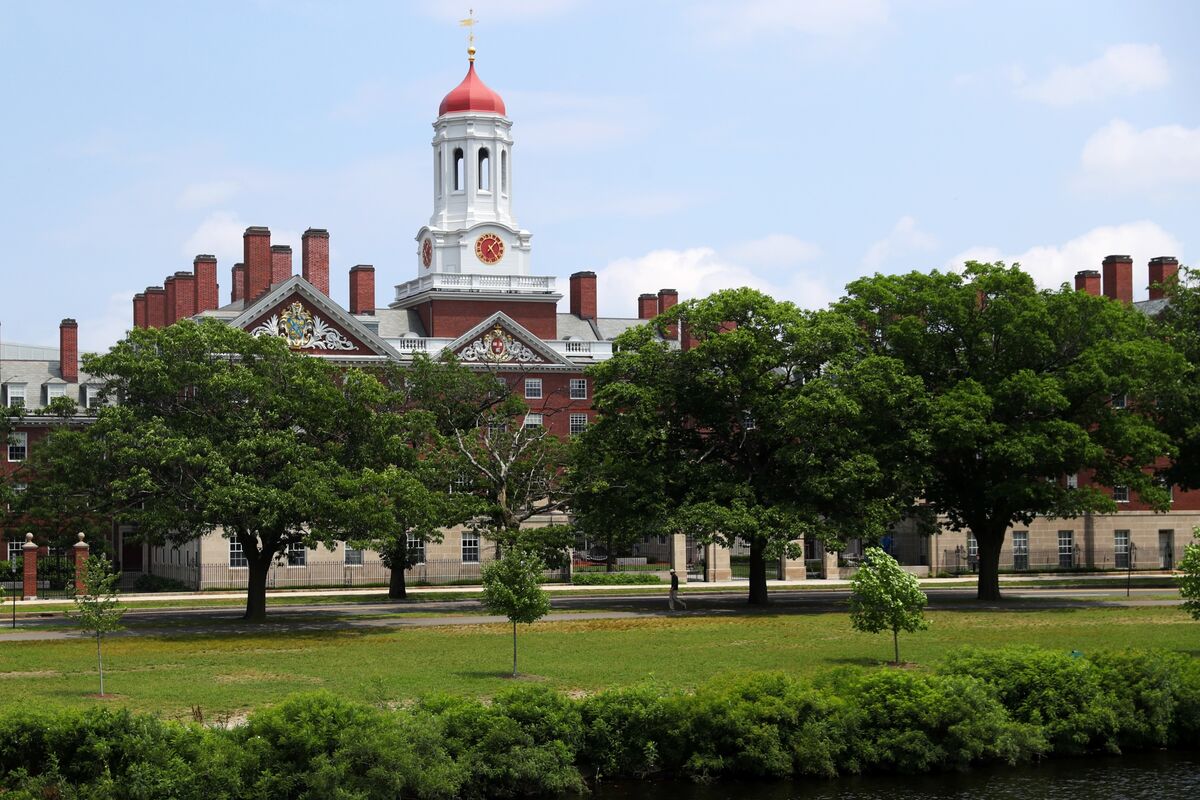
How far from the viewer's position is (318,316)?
263 ft

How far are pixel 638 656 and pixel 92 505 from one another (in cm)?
1874

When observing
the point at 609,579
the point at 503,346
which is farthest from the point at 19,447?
the point at 609,579

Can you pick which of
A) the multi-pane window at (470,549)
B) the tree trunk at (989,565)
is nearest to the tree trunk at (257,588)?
the tree trunk at (989,565)

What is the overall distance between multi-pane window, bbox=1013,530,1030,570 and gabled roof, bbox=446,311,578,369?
25132mm

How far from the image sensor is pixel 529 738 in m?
24.6

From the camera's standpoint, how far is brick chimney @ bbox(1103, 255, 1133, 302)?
84.1 meters

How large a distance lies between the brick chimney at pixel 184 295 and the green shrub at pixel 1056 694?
6292 cm

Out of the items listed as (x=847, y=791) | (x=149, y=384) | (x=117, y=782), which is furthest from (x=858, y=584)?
(x=149, y=384)

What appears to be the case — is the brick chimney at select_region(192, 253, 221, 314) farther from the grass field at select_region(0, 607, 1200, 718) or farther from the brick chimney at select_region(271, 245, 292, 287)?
the grass field at select_region(0, 607, 1200, 718)

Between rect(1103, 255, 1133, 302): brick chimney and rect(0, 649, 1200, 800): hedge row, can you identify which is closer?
rect(0, 649, 1200, 800): hedge row

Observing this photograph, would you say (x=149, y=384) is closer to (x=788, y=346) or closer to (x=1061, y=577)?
(x=788, y=346)

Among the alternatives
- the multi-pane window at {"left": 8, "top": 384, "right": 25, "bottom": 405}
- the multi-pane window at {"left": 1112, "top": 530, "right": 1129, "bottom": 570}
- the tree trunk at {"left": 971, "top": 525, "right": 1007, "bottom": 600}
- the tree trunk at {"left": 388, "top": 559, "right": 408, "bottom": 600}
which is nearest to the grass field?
the tree trunk at {"left": 971, "top": 525, "right": 1007, "bottom": 600}

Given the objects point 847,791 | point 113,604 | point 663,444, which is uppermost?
point 663,444

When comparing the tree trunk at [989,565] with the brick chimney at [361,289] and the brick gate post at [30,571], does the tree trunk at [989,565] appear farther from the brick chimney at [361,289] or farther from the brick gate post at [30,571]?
the brick chimney at [361,289]
